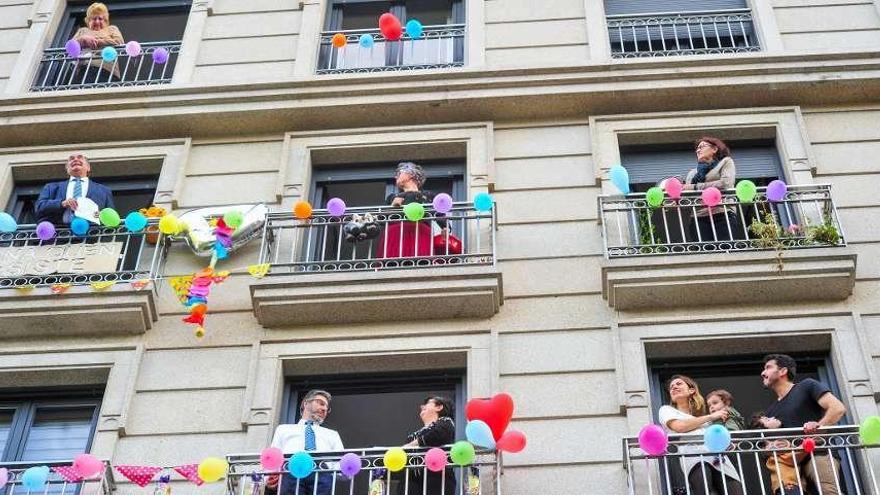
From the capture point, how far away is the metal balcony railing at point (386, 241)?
14094mm

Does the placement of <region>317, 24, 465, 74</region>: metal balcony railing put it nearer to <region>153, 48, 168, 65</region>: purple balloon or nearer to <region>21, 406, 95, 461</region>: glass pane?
<region>153, 48, 168, 65</region>: purple balloon

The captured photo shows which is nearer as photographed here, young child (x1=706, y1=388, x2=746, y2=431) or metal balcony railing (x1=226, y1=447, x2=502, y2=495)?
metal balcony railing (x1=226, y1=447, x2=502, y2=495)

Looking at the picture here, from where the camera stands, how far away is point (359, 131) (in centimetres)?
1619

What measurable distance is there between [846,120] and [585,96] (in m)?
3.21

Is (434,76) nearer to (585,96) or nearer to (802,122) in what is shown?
(585,96)

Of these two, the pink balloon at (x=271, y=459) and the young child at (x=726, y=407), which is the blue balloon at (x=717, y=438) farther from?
the pink balloon at (x=271, y=459)

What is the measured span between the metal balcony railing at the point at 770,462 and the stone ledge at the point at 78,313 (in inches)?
218

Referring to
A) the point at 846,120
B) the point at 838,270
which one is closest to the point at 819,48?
the point at 846,120

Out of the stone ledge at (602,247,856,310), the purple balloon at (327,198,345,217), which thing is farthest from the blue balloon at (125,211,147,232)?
the stone ledge at (602,247,856,310)

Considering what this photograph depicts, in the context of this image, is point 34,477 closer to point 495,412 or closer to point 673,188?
point 495,412

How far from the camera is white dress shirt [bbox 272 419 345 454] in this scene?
39.7ft

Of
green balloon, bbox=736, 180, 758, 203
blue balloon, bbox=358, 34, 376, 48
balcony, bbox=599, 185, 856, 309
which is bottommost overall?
balcony, bbox=599, 185, 856, 309

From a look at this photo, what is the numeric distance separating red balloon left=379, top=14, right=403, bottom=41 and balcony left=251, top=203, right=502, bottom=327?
11.3 ft

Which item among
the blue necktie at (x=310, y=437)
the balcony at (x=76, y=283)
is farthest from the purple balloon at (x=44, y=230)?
the blue necktie at (x=310, y=437)
